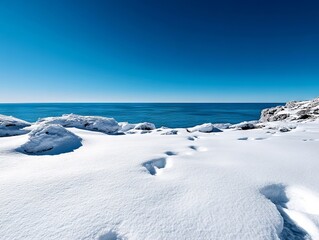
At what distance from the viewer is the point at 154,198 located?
9.05ft

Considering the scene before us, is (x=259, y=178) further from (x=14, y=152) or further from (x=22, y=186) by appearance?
(x=14, y=152)

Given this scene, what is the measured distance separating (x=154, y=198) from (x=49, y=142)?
13.9 ft

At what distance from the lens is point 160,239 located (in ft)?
6.65

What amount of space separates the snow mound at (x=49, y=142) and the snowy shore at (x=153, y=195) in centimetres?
5

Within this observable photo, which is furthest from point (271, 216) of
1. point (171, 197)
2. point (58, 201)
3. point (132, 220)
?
point (58, 201)

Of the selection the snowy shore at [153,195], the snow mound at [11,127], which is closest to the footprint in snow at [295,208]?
the snowy shore at [153,195]

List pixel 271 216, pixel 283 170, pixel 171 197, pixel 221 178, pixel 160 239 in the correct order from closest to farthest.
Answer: pixel 160 239, pixel 271 216, pixel 171 197, pixel 221 178, pixel 283 170

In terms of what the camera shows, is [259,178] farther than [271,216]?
Yes


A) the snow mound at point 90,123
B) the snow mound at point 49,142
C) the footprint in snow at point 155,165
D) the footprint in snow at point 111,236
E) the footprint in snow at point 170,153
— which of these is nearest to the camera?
the footprint in snow at point 111,236

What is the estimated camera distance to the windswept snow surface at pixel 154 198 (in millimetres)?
2152

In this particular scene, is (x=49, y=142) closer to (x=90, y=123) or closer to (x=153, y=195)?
(x=153, y=195)

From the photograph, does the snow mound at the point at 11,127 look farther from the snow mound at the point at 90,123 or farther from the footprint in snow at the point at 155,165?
the footprint in snow at the point at 155,165

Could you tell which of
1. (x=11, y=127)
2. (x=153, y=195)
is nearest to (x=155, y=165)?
(x=153, y=195)

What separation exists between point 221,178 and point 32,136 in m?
5.42
